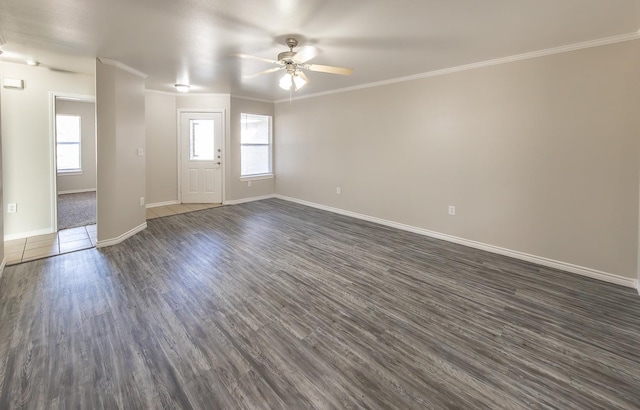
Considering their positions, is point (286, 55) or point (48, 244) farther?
point (48, 244)

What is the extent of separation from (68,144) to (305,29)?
25.8 feet

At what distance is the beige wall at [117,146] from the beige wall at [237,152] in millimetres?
2152

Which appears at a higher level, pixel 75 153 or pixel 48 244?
pixel 75 153

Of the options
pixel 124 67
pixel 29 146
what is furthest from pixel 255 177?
pixel 29 146

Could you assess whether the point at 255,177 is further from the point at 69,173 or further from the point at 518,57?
the point at 518,57

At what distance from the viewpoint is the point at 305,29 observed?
2.84 m

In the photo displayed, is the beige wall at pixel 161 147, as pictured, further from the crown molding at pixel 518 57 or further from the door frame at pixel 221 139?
the crown molding at pixel 518 57

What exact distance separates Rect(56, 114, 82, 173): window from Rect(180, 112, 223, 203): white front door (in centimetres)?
345

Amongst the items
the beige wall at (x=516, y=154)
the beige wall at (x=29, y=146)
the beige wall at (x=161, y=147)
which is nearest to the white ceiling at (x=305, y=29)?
the beige wall at (x=29, y=146)

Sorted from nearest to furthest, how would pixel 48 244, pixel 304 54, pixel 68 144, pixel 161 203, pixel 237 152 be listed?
pixel 304 54, pixel 48 244, pixel 161 203, pixel 237 152, pixel 68 144

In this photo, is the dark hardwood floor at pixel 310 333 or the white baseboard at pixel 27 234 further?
the white baseboard at pixel 27 234

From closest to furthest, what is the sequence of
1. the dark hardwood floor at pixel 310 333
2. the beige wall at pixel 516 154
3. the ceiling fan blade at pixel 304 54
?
the dark hardwood floor at pixel 310 333 → the ceiling fan blade at pixel 304 54 → the beige wall at pixel 516 154

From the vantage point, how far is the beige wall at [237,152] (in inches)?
259

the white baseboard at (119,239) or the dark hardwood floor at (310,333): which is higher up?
the white baseboard at (119,239)
